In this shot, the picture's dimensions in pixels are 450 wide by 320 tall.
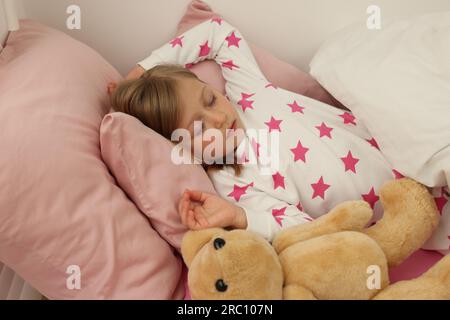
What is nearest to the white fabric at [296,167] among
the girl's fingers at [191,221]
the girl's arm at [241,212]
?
the girl's arm at [241,212]

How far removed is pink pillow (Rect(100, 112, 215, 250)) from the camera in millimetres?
769

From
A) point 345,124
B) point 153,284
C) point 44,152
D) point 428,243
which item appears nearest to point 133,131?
Answer: point 44,152

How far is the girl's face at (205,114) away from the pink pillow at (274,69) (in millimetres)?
184

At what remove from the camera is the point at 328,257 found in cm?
69

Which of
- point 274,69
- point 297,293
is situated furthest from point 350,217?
point 274,69

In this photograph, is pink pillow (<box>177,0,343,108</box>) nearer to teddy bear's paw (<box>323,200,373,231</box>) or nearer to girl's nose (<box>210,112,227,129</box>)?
girl's nose (<box>210,112,227,129</box>)

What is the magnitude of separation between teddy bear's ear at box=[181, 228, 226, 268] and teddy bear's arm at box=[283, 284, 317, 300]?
0.42 ft

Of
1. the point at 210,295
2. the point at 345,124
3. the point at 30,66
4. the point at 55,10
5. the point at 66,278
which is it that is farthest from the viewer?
the point at 55,10

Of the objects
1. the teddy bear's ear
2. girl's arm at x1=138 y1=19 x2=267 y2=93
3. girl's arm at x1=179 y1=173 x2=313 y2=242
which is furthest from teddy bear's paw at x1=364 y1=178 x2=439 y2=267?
girl's arm at x1=138 y1=19 x2=267 y2=93

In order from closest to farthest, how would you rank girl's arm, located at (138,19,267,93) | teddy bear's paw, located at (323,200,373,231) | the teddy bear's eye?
1. the teddy bear's eye
2. teddy bear's paw, located at (323,200,373,231)
3. girl's arm, located at (138,19,267,93)

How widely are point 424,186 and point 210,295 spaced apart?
444 millimetres

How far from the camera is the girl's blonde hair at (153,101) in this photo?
0.90m
